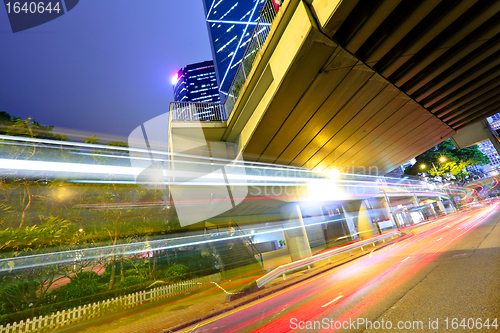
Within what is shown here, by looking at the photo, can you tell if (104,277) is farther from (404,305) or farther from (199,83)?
(199,83)

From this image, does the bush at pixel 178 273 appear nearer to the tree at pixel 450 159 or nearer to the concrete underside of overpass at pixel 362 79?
the concrete underside of overpass at pixel 362 79

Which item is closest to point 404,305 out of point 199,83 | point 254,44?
point 254,44

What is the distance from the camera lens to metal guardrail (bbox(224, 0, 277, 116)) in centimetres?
852

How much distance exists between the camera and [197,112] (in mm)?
11820

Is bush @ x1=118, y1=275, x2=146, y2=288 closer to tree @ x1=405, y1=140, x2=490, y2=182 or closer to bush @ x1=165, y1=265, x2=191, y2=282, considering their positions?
bush @ x1=165, y1=265, x2=191, y2=282

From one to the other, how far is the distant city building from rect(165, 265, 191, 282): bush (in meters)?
120

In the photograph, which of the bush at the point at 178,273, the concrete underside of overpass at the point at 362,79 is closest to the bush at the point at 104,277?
the bush at the point at 178,273

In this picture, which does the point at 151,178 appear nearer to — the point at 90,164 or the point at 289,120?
the point at 90,164

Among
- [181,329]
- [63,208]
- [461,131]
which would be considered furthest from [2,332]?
[461,131]

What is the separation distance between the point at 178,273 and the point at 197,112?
1143 centimetres

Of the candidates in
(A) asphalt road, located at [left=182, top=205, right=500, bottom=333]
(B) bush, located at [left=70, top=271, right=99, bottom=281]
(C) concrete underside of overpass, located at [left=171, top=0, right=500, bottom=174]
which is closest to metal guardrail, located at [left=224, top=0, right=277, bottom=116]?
(C) concrete underside of overpass, located at [left=171, top=0, right=500, bottom=174]

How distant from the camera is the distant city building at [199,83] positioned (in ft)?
415

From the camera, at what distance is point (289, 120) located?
8.88 meters

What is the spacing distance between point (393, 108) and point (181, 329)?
39.6 ft
